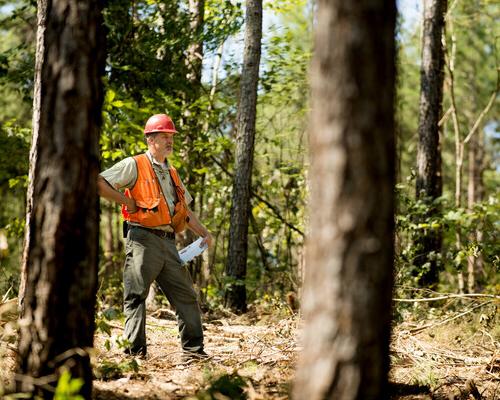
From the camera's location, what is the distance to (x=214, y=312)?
10672 millimetres

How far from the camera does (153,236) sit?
658 cm

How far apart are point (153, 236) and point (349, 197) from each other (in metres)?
3.75

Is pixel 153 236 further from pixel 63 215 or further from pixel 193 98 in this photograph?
pixel 193 98

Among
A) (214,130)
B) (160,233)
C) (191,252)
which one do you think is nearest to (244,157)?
(214,130)

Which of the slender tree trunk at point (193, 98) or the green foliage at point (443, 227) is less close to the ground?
the slender tree trunk at point (193, 98)

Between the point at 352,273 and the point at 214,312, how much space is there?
7.77 metres

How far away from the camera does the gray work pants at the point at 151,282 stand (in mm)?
6508

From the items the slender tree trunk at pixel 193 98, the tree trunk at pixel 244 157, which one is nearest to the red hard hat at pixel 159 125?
the tree trunk at pixel 244 157

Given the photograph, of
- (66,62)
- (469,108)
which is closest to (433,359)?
(66,62)

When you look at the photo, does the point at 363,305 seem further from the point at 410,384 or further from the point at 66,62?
the point at 410,384

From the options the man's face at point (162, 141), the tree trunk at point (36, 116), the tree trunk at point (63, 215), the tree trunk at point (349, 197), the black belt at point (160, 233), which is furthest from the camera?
the man's face at point (162, 141)

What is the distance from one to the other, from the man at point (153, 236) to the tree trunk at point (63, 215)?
2.12 m

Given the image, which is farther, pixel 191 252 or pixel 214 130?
pixel 214 130

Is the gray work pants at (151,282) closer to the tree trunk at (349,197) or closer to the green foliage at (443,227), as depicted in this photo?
the green foliage at (443,227)
